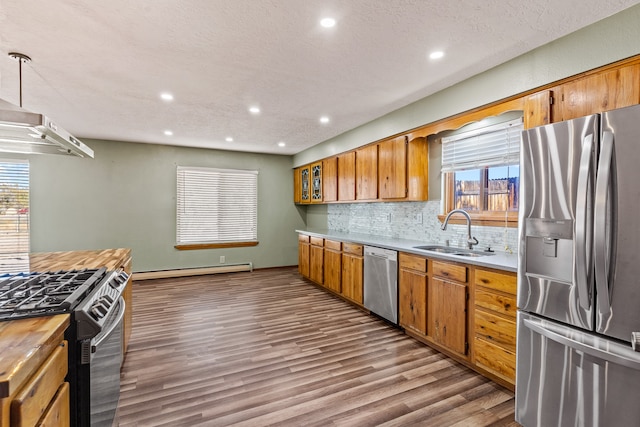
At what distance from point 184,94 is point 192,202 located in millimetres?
3246

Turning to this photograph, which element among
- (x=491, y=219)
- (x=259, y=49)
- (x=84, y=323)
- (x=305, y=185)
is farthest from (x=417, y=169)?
(x=84, y=323)

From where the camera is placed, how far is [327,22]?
6.55 feet

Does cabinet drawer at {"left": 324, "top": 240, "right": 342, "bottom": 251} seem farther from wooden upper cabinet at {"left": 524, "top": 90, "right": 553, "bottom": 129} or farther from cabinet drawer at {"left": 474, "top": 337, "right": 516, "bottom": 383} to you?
wooden upper cabinet at {"left": 524, "top": 90, "right": 553, "bottom": 129}

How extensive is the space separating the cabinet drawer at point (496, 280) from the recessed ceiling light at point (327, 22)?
2.13 meters

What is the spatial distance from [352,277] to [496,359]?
210 centimetres

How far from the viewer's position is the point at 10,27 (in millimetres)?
2039

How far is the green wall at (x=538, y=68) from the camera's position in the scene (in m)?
1.86

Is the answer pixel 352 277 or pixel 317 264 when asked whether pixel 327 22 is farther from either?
pixel 317 264

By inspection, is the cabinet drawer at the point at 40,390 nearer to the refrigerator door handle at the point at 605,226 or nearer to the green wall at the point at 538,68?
the refrigerator door handle at the point at 605,226

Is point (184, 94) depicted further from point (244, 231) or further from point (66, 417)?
point (244, 231)

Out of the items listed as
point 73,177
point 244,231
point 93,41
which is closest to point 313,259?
point 244,231

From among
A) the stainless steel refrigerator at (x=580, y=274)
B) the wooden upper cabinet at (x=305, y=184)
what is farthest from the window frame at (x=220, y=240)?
the stainless steel refrigerator at (x=580, y=274)

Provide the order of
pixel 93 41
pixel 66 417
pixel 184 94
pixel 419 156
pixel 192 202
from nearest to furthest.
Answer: pixel 66 417 → pixel 93 41 → pixel 184 94 → pixel 419 156 → pixel 192 202

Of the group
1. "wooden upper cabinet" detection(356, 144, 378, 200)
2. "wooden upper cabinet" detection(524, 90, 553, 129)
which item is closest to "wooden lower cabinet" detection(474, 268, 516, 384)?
"wooden upper cabinet" detection(524, 90, 553, 129)
